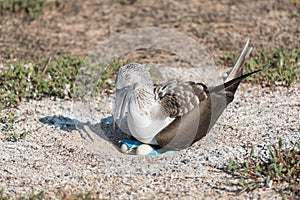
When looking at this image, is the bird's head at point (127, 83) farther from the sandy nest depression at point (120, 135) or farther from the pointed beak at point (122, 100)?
the sandy nest depression at point (120, 135)

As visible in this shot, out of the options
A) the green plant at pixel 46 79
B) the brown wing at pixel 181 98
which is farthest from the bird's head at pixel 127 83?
the green plant at pixel 46 79

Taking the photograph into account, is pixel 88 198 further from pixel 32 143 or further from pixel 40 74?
pixel 40 74

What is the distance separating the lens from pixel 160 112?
18.8 feet

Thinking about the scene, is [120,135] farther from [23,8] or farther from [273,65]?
[23,8]

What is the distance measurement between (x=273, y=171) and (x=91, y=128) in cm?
217

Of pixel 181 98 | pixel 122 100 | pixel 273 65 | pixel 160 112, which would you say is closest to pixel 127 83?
pixel 122 100

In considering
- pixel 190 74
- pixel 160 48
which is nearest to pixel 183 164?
pixel 190 74

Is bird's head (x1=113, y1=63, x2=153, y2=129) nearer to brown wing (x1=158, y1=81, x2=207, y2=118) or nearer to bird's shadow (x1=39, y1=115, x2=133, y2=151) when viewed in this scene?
brown wing (x1=158, y1=81, x2=207, y2=118)

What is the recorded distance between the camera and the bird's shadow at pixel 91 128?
6.18 m

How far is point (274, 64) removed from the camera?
802cm

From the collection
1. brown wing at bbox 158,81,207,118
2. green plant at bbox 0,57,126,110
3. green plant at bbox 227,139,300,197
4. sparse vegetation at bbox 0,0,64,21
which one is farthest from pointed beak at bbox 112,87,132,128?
sparse vegetation at bbox 0,0,64,21

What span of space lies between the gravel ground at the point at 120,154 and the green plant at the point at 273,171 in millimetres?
83

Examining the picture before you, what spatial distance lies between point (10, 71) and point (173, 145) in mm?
2800

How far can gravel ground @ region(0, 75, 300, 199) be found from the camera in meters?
5.01
